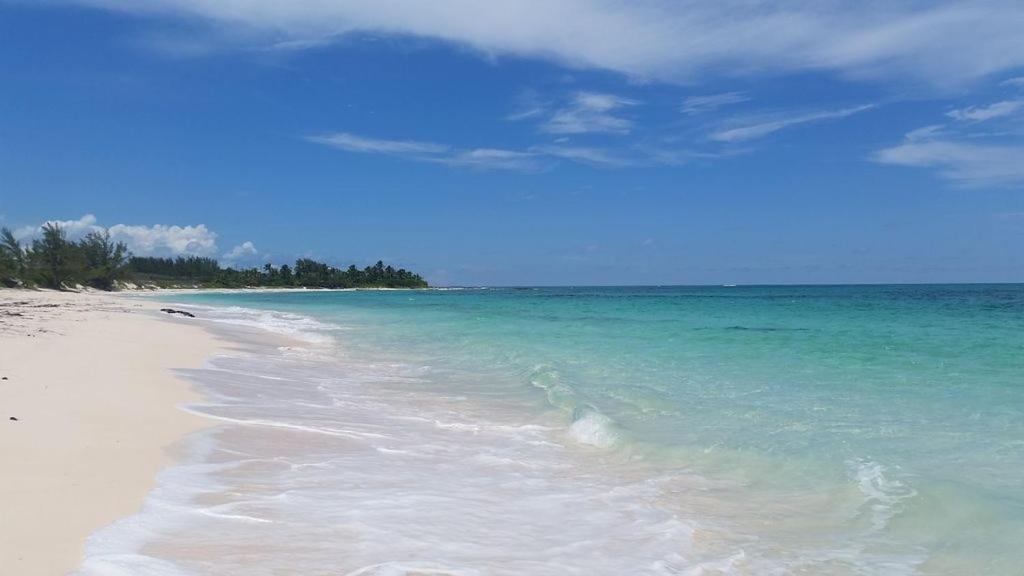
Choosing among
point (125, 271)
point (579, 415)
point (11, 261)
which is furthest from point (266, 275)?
point (579, 415)

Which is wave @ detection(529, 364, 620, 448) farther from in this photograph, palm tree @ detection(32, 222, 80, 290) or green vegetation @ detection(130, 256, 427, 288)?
green vegetation @ detection(130, 256, 427, 288)

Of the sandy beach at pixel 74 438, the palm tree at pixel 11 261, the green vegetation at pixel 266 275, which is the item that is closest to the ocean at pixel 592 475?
the sandy beach at pixel 74 438

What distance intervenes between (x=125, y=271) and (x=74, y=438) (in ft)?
291

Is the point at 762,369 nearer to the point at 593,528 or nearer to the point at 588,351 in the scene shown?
the point at 588,351

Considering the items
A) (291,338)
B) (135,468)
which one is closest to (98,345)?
(291,338)

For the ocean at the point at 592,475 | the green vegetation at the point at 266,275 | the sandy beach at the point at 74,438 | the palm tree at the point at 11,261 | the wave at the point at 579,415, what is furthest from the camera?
the green vegetation at the point at 266,275

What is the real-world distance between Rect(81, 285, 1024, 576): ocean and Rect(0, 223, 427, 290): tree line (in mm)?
59156

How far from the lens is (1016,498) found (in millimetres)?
6016

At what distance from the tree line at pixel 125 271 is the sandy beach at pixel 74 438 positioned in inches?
2205

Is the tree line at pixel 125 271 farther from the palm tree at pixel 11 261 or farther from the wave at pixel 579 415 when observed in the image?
the wave at pixel 579 415

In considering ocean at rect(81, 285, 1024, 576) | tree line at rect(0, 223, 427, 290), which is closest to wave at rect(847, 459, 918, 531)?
ocean at rect(81, 285, 1024, 576)

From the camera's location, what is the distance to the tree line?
6169cm

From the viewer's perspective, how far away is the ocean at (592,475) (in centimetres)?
458

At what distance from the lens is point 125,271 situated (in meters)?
84.1
